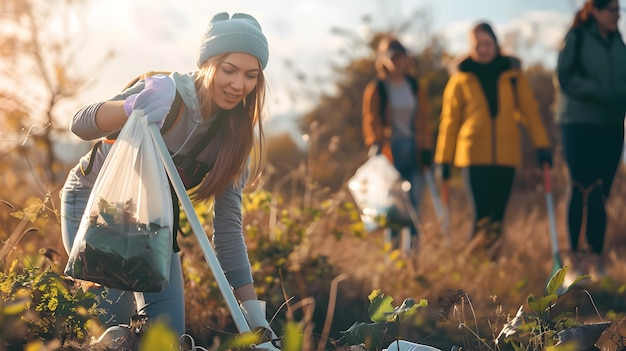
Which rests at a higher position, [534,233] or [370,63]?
[370,63]

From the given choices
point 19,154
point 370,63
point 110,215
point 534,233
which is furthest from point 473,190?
point 370,63

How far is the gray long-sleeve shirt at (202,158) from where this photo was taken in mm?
2975

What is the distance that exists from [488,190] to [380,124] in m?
1.01

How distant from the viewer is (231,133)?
9.91 ft

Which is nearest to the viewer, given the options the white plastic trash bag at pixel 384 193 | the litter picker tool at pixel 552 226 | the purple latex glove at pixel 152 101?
the purple latex glove at pixel 152 101

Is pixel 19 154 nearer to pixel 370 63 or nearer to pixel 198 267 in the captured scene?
pixel 198 267

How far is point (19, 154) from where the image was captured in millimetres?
7039

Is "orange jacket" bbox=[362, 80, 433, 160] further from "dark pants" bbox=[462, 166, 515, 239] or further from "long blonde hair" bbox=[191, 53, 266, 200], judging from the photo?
"long blonde hair" bbox=[191, 53, 266, 200]

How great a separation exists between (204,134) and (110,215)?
62 centimetres

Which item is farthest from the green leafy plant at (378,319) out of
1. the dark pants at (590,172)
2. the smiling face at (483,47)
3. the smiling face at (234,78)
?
the smiling face at (483,47)

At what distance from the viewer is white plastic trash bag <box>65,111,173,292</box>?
2.49m

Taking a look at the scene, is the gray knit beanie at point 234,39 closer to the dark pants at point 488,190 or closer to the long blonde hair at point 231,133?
the long blonde hair at point 231,133

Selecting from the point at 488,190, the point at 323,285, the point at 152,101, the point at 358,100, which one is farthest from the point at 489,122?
the point at 358,100

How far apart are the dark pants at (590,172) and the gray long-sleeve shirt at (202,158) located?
10.8ft
